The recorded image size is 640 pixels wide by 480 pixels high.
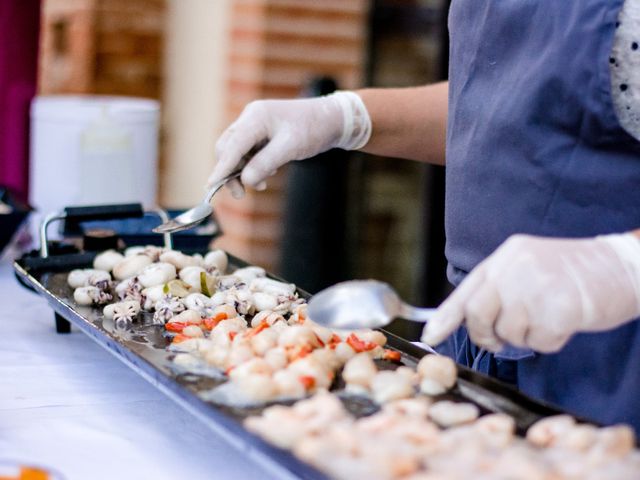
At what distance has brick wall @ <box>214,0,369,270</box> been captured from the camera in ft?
10.7

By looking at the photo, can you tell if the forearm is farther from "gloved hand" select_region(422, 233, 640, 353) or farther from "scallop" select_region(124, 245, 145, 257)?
"gloved hand" select_region(422, 233, 640, 353)

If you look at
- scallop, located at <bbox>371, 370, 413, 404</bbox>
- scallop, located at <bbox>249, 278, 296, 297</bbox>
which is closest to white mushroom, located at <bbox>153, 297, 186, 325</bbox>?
scallop, located at <bbox>249, 278, 296, 297</bbox>

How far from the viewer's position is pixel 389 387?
1.08m

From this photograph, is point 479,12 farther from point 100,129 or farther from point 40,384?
point 100,129

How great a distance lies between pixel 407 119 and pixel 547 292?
81cm

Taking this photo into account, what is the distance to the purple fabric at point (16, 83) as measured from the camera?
2.50 meters

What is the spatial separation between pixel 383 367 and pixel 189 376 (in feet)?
0.82

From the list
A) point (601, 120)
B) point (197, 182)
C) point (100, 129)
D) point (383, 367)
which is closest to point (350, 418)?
point (383, 367)

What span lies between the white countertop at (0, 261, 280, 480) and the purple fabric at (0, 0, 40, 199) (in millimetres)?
1068

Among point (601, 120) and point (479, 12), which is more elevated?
point (479, 12)

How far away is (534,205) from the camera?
1385mm

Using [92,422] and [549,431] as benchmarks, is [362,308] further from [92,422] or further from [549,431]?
[92,422]

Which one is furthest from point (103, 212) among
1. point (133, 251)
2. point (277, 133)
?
point (277, 133)

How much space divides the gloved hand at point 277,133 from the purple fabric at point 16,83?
3.50 ft
